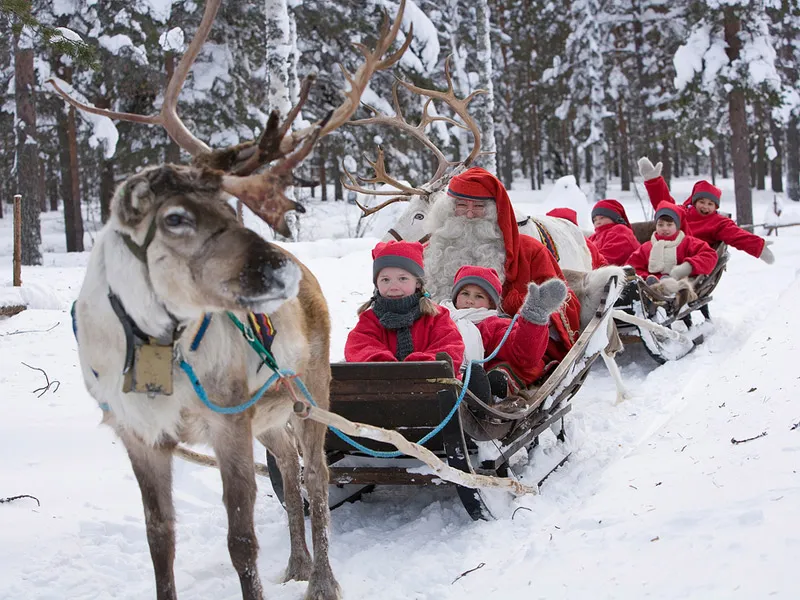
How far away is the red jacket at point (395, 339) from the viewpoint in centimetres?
446

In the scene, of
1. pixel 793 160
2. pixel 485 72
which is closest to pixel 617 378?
pixel 485 72

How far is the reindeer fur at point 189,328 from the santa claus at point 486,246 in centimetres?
276

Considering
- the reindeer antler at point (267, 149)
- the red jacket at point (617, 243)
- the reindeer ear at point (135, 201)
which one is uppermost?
the reindeer antler at point (267, 149)

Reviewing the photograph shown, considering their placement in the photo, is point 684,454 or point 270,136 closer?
point 270,136

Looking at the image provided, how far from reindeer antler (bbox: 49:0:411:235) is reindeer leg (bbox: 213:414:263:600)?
87 centimetres

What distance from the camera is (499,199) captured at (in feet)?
20.0

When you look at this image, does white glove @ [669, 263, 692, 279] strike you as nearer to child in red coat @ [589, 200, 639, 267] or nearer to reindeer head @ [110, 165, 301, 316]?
child in red coat @ [589, 200, 639, 267]

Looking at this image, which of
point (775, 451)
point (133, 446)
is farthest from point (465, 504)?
point (133, 446)

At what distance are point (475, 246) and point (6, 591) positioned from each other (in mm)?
3956

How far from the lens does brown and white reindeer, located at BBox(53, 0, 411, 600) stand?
8.57 ft

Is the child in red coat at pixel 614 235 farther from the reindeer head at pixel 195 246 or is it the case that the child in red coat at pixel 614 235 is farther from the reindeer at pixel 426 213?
the reindeer head at pixel 195 246

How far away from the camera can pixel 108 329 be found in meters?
2.80

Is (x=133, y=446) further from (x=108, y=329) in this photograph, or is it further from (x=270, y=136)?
(x=270, y=136)

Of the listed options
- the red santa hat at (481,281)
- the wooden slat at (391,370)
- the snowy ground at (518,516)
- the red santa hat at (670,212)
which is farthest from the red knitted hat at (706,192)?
the wooden slat at (391,370)
